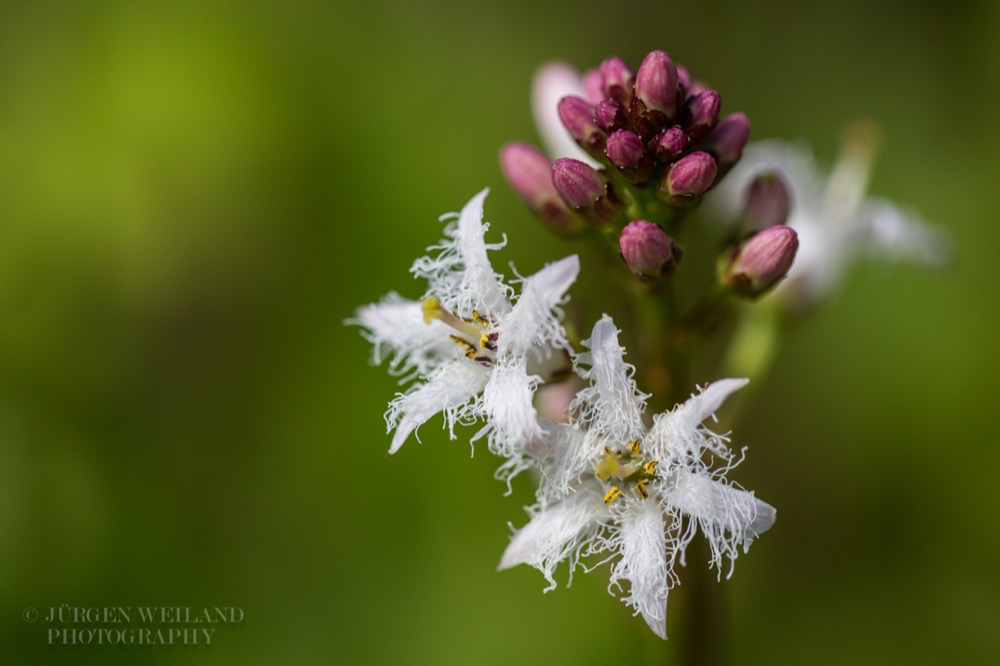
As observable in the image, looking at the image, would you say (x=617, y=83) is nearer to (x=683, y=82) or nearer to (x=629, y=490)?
(x=683, y=82)

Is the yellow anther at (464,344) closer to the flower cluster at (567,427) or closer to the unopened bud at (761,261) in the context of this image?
the flower cluster at (567,427)

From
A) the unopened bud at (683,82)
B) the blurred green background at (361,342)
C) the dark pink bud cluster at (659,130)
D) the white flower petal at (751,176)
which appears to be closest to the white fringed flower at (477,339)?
the dark pink bud cluster at (659,130)

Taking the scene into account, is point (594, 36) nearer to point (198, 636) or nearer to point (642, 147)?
point (642, 147)

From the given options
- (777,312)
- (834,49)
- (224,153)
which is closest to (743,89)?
(834,49)

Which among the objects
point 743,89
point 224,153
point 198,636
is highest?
point 743,89

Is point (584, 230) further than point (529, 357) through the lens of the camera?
Yes

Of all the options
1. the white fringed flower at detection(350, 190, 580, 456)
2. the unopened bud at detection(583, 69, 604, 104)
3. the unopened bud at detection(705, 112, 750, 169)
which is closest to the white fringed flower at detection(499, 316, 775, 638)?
the white fringed flower at detection(350, 190, 580, 456)

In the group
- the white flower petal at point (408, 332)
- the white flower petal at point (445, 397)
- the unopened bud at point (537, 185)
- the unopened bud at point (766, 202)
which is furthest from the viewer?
the unopened bud at point (766, 202)

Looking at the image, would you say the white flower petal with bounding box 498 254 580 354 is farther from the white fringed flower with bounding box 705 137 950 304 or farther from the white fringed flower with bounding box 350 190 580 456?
the white fringed flower with bounding box 705 137 950 304
